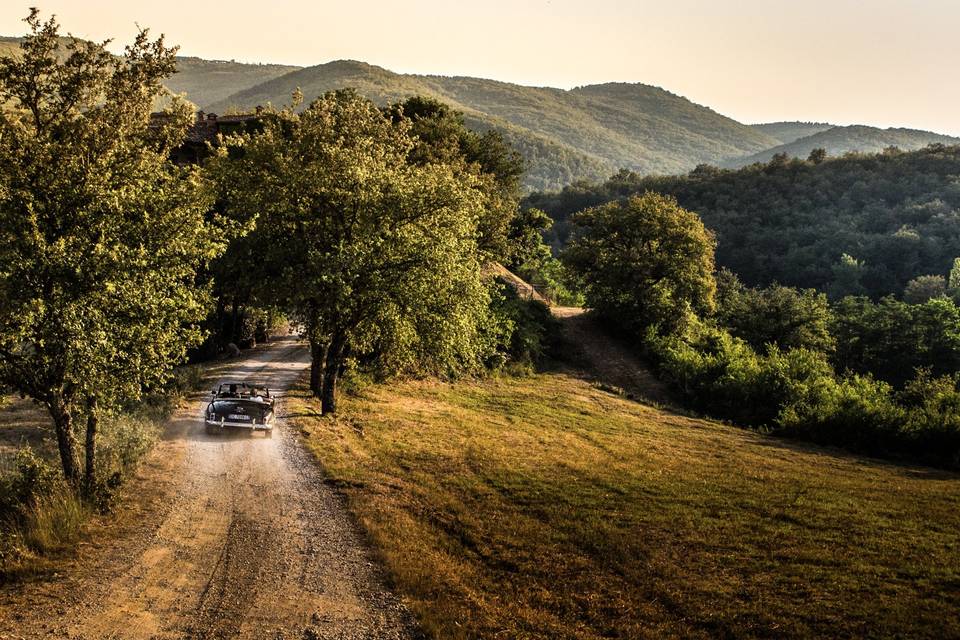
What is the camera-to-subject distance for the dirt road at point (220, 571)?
1083 centimetres

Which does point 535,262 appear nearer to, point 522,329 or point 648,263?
point 648,263

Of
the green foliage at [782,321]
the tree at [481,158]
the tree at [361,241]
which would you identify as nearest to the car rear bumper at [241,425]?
the tree at [361,241]

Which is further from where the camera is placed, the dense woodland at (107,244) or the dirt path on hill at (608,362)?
the dirt path on hill at (608,362)

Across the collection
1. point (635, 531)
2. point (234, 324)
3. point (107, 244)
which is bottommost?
point (635, 531)

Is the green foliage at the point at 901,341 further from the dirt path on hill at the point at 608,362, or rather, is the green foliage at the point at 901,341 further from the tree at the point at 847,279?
the tree at the point at 847,279

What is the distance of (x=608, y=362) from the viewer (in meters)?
49.1

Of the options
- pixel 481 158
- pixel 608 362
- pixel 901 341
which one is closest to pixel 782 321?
pixel 901 341

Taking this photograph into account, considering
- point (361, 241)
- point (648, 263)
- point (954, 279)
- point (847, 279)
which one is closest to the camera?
point (361, 241)

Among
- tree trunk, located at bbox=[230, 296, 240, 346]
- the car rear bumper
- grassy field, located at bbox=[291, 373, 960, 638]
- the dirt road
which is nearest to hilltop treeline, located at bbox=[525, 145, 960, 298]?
tree trunk, located at bbox=[230, 296, 240, 346]

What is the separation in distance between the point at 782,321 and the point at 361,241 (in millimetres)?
41468

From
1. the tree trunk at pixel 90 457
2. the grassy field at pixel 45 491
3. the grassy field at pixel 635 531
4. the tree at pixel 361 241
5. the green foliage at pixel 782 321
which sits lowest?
the grassy field at pixel 635 531

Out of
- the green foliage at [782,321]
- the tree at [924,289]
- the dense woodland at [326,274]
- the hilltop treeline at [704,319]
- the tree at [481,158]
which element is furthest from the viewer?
the tree at [924,289]

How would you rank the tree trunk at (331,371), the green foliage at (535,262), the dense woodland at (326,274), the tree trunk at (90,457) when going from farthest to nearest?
1. the green foliage at (535,262)
2. the tree trunk at (331,371)
3. the tree trunk at (90,457)
4. the dense woodland at (326,274)

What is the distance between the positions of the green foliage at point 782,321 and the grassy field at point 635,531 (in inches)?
1028
